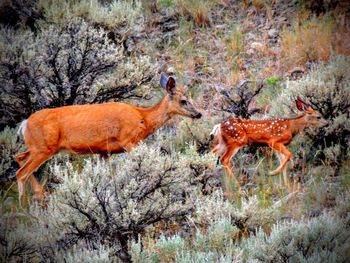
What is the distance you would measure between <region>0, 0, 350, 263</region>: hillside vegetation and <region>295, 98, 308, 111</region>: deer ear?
0.30 meters

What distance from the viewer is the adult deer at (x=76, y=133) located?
1212 cm

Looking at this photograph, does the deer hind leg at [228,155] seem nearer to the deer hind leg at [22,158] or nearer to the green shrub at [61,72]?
the green shrub at [61,72]

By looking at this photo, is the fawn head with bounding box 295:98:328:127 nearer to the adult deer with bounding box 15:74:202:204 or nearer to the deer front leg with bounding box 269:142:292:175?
the deer front leg with bounding box 269:142:292:175

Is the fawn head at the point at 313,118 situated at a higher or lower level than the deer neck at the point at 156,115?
lower

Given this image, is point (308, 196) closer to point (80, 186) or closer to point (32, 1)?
point (80, 186)

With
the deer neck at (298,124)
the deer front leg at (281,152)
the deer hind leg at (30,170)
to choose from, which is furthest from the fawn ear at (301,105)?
the deer hind leg at (30,170)

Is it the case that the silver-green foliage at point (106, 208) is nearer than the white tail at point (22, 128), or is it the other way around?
the silver-green foliage at point (106, 208)

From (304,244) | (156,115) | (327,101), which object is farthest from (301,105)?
(304,244)

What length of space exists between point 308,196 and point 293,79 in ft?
14.7

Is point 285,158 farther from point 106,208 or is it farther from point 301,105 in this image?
point 106,208

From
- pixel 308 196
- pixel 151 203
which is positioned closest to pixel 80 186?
pixel 151 203

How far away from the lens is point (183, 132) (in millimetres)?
13633

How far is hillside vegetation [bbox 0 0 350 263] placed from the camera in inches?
368

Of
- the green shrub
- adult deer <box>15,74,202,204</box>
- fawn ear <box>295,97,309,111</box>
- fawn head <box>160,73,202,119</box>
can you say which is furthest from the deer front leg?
the green shrub
